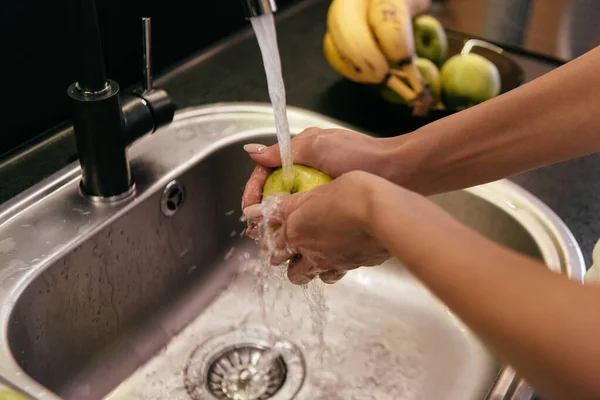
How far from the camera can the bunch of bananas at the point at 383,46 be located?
0.88 m

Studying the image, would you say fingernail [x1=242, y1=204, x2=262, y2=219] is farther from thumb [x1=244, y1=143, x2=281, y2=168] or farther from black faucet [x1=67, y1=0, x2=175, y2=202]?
black faucet [x1=67, y1=0, x2=175, y2=202]

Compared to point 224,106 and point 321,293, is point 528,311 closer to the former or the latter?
point 321,293

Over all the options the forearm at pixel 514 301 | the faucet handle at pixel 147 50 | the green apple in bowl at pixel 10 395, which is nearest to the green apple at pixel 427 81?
the faucet handle at pixel 147 50

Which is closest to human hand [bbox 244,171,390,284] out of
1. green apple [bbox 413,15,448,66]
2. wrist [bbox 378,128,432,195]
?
wrist [bbox 378,128,432,195]

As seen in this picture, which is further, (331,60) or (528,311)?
(331,60)

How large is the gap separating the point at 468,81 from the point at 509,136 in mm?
303

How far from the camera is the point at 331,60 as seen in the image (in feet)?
3.15

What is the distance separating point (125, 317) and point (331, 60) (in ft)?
1.58

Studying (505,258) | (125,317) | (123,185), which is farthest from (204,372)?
(505,258)

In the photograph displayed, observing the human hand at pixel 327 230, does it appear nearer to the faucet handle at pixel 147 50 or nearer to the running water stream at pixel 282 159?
the running water stream at pixel 282 159

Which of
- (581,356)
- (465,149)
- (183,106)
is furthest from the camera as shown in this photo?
(183,106)

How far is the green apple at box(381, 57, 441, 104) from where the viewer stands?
90 cm

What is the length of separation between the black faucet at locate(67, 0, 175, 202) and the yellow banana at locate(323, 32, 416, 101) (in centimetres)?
29

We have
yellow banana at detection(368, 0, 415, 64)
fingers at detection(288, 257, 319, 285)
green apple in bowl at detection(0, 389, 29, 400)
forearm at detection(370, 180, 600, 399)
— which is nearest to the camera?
forearm at detection(370, 180, 600, 399)
